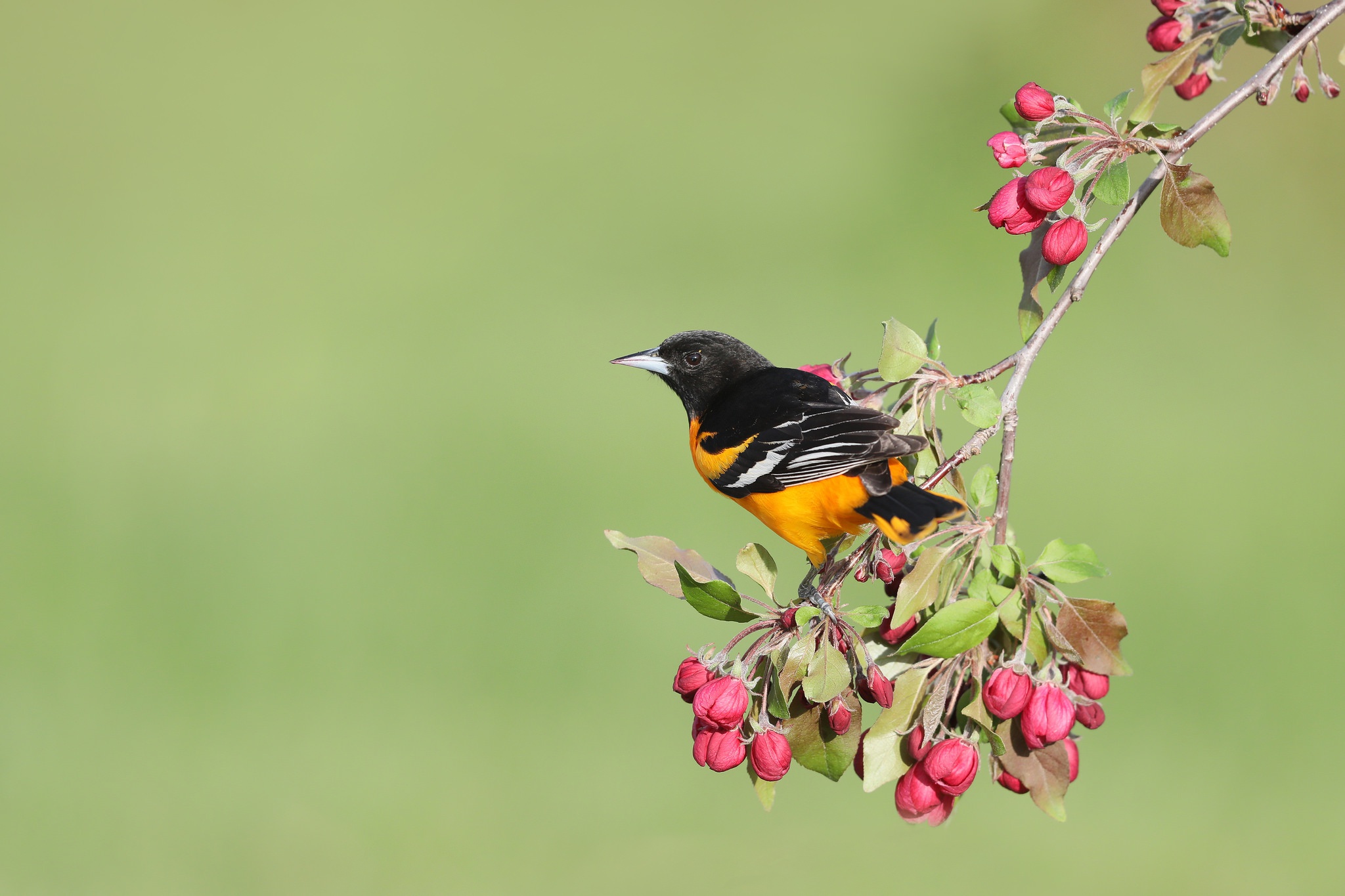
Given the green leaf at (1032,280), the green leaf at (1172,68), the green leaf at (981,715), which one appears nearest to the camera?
the green leaf at (981,715)

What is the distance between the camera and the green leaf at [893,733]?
1755 mm

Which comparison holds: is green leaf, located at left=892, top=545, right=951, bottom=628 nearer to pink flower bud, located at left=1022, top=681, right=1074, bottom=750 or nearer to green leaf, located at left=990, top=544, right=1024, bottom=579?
green leaf, located at left=990, top=544, right=1024, bottom=579

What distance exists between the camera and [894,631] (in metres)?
1.81

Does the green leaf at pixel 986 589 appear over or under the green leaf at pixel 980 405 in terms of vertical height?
under

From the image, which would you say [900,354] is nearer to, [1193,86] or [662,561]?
[662,561]

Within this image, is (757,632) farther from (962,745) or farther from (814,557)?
(814,557)

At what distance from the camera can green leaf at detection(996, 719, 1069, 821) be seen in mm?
1790

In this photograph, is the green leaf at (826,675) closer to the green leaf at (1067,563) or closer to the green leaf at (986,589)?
the green leaf at (986,589)

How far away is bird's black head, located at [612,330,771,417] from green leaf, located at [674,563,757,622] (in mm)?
1014

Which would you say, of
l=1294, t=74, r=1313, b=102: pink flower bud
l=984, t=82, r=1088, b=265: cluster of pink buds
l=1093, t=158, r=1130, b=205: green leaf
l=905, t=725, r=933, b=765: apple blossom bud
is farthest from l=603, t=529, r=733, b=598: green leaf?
l=1294, t=74, r=1313, b=102: pink flower bud

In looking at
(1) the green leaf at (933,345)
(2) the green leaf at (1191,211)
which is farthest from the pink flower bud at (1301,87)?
(1) the green leaf at (933,345)

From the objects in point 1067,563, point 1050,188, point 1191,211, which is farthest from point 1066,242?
point 1067,563

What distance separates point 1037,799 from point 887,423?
2.25 feet

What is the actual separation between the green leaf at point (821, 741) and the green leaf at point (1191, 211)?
0.96 meters
